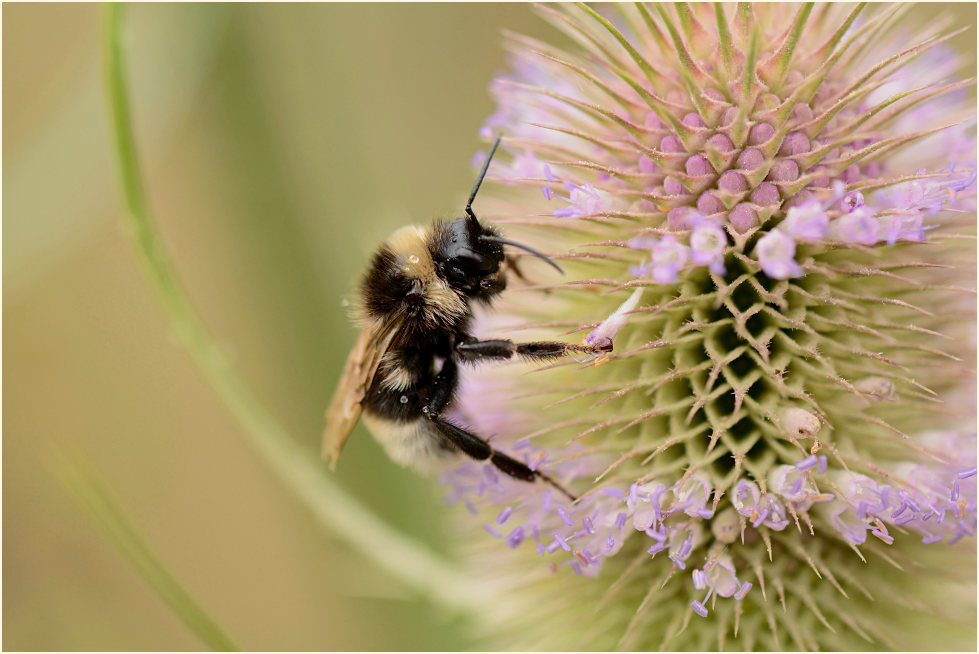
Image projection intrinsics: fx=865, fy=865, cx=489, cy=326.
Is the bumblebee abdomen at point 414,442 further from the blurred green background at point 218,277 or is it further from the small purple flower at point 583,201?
the small purple flower at point 583,201

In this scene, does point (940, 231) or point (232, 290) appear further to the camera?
point (232, 290)

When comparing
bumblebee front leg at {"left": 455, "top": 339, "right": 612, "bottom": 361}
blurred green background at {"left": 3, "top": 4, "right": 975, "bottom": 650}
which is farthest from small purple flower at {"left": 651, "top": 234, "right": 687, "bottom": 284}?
blurred green background at {"left": 3, "top": 4, "right": 975, "bottom": 650}

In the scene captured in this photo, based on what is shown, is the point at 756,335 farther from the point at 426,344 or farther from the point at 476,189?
the point at 426,344

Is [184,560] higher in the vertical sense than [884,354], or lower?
lower

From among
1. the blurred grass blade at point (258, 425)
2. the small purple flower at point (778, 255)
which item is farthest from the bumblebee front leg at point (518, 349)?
the blurred grass blade at point (258, 425)

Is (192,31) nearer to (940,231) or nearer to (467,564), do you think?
(467,564)

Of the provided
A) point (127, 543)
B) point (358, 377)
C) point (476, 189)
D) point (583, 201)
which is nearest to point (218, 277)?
point (358, 377)

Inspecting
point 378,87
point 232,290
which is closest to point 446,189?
point 378,87
